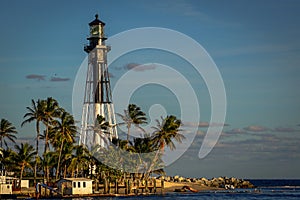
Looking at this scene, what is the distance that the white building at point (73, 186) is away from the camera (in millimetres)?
94812

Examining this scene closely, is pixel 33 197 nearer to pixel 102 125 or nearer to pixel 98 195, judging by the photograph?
pixel 98 195

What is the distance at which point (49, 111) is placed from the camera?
109 meters

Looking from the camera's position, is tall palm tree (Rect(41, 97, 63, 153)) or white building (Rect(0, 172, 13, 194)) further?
→ tall palm tree (Rect(41, 97, 63, 153))

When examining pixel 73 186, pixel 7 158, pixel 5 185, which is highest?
pixel 7 158

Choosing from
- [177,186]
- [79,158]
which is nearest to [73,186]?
[79,158]

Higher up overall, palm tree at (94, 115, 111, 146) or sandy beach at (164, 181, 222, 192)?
palm tree at (94, 115, 111, 146)

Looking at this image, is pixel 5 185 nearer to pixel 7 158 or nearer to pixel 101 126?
pixel 7 158

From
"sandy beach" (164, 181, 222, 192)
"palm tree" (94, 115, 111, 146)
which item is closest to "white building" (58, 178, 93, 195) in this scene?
"palm tree" (94, 115, 111, 146)

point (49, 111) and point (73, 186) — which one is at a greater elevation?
point (49, 111)

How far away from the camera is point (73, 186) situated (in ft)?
311

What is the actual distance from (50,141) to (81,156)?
12273 mm

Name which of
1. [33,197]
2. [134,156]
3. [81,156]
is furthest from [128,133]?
[33,197]

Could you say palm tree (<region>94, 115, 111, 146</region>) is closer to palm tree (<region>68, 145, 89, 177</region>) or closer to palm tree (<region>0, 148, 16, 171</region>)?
palm tree (<region>68, 145, 89, 177</region>)

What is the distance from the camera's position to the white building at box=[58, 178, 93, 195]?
311ft
